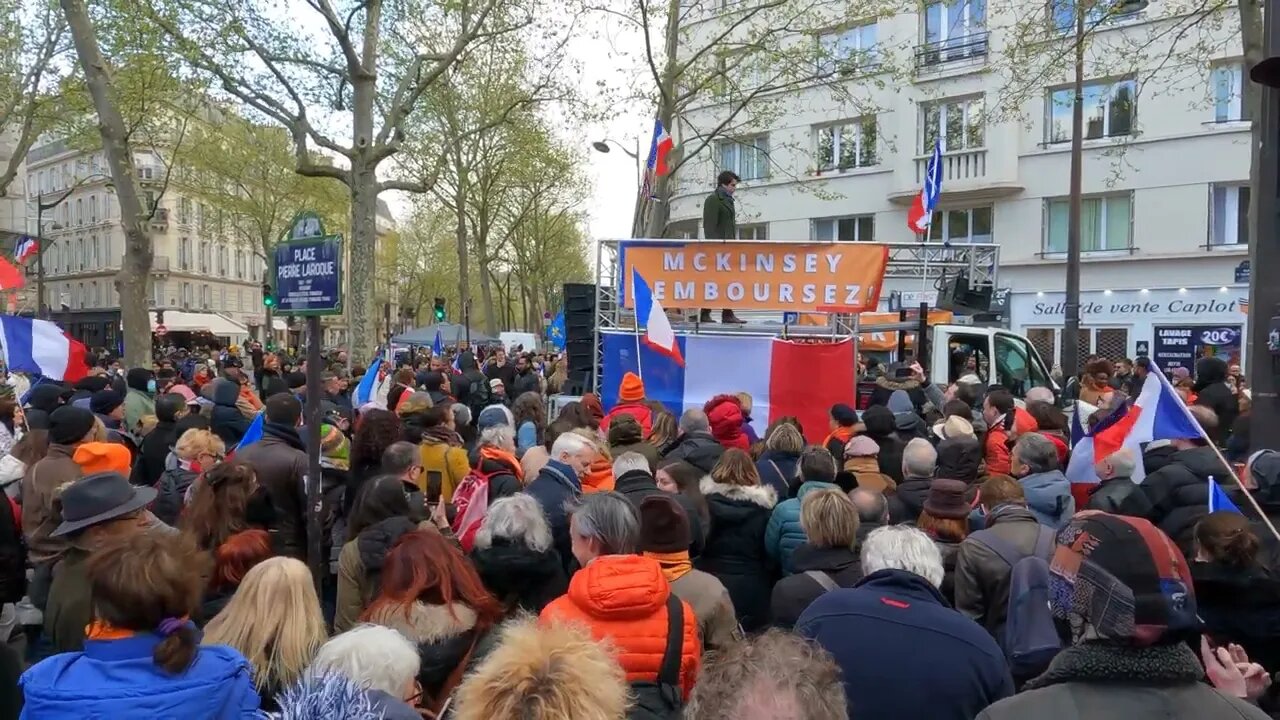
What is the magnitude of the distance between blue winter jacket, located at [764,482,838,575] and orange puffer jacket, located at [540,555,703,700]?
183cm

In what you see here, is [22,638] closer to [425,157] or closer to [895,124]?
[895,124]

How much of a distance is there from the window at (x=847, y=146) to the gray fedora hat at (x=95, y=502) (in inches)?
1050

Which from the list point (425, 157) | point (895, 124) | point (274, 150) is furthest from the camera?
point (274, 150)

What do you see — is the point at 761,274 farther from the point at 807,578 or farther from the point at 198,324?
the point at 198,324

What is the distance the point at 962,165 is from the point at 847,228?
14.0 ft

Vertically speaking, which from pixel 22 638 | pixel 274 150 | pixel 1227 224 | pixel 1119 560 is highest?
pixel 274 150

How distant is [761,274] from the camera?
435 inches

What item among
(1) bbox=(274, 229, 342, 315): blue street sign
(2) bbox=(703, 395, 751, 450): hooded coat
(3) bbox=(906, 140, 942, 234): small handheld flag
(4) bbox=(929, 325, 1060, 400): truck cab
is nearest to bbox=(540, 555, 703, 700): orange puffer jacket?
(1) bbox=(274, 229, 342, 315): blue street sign

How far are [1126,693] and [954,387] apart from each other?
8.07 meters

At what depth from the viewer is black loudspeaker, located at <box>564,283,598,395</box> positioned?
41.1ft

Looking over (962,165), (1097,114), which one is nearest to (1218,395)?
(1097,114)

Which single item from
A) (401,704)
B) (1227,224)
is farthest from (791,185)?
(401,704)

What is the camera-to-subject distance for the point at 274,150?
147ft

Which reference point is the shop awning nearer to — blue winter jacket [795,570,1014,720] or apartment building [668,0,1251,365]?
apartment building [668,0,1251,365]
